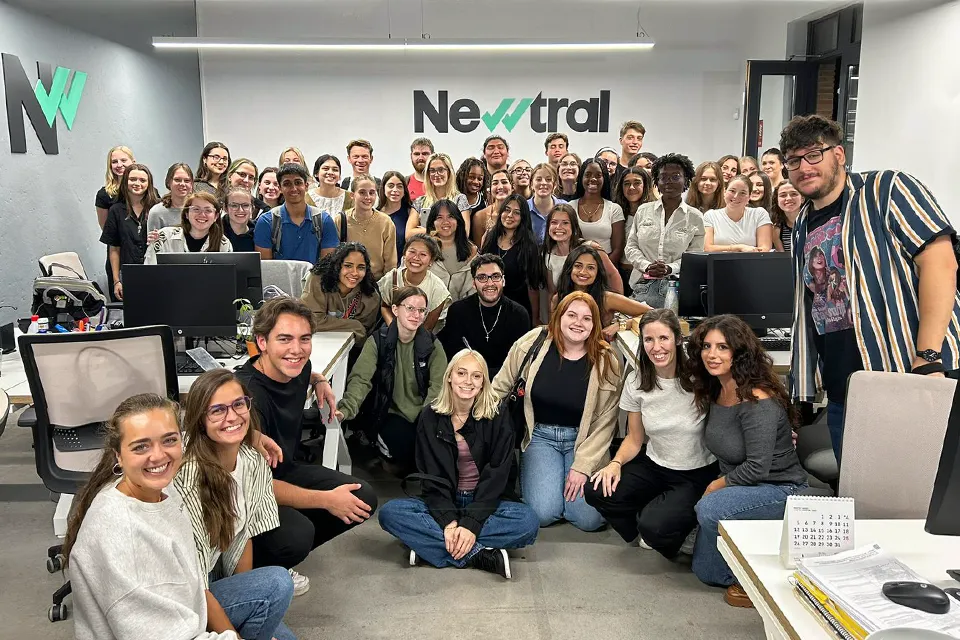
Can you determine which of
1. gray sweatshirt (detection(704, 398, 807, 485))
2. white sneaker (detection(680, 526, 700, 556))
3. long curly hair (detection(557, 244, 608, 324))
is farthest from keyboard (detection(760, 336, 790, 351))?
white sneaker (detection(680, 526, 700, 556))

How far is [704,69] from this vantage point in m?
9.59

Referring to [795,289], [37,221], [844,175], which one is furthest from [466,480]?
[37,221]

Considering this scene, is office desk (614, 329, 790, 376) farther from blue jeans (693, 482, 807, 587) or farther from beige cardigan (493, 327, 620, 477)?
blue jeans (693, 482, 807, 587)

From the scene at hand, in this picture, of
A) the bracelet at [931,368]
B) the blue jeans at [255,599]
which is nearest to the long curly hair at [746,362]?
the bracelet at [931,368]

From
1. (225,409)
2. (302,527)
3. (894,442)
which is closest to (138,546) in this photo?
(225,409)

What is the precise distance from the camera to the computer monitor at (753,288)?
4.20m

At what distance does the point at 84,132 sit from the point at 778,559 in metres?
7.80

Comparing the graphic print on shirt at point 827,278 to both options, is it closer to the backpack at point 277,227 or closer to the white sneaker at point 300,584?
the white sneaker at point 300,584

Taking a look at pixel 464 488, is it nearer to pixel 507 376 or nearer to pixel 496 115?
pixel 507 376

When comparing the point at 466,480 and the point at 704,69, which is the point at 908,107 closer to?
the point at 704,69

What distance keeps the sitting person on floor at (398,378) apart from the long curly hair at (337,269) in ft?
1.22

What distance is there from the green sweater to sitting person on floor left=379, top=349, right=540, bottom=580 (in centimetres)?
59

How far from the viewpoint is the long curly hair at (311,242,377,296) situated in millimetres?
4297

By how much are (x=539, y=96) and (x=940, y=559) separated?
27.9ft
